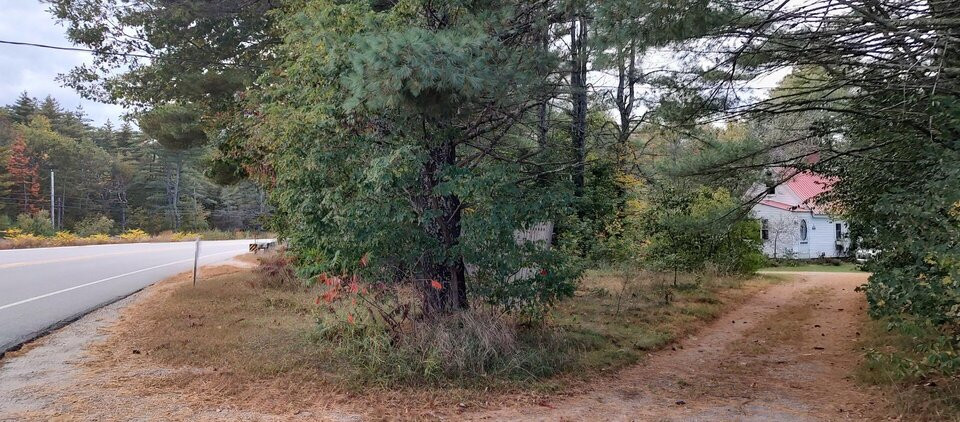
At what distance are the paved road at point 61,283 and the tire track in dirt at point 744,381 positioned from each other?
6.57 m

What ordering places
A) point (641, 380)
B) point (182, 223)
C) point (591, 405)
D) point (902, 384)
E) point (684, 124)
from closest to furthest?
1. point (591, 405)
2. point (902, 384)
3. point (641, 380)
4. point (684, 124)
5. point (182, 223)

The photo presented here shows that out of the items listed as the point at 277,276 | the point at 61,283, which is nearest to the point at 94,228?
the point at 61,283

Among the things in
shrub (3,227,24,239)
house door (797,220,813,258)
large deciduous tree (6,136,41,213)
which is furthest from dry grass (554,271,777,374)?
large deciduous tree (6,136,41,213)

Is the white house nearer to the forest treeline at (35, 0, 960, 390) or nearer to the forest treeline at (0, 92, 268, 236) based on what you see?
the forest treeline at (35, 0, 960, 390)

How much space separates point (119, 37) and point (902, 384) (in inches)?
541

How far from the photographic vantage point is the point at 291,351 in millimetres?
6445

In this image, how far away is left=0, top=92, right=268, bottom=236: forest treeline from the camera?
149 ft

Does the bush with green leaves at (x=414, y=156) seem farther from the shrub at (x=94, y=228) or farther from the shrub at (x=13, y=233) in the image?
the shrub at (x=94, y=228)

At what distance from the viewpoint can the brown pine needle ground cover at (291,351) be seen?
5117 mm

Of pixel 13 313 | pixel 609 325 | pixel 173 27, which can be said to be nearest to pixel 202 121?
pixel 173 27

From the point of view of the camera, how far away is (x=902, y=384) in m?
5.54

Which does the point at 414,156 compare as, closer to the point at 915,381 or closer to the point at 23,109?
the point at 915,381

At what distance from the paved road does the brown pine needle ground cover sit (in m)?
0.92

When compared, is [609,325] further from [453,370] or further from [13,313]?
[13,313]
